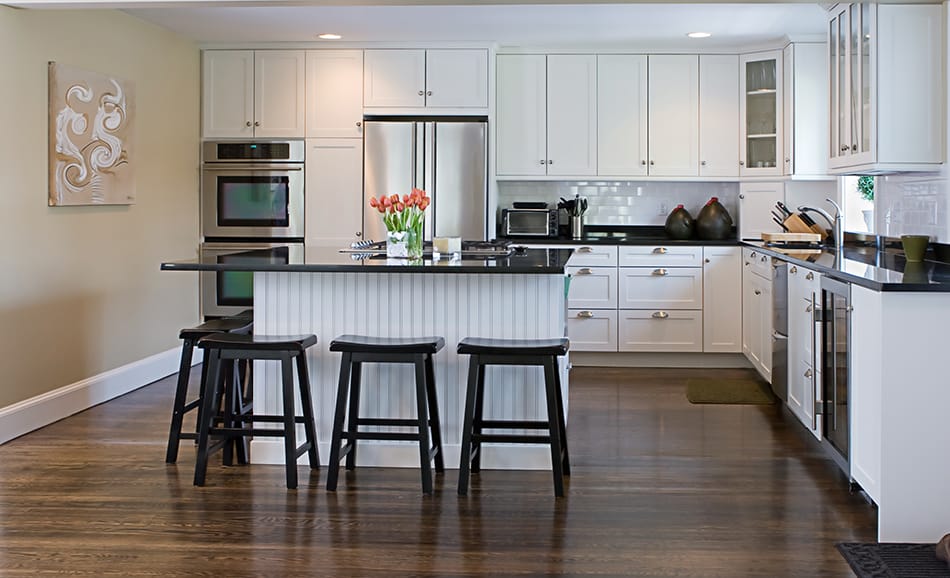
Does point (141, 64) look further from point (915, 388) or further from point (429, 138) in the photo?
point (915, 388)

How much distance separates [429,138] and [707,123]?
2040mm

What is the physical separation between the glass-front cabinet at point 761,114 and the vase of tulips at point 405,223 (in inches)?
135

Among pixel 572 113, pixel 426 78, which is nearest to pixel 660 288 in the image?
pixel 572 113

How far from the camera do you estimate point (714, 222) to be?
7.18 metres

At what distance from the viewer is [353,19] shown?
6.19 meters

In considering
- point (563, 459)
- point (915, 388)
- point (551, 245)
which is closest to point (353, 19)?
point (551, 245)

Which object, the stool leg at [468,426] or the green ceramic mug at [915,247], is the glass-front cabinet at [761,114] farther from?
the stool leg at [468,426]

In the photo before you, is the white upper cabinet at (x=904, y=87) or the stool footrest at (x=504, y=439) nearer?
the stool footrest at (x=504, y=439)

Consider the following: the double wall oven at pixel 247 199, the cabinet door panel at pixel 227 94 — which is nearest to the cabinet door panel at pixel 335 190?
the double wall oven at pixel 247 199

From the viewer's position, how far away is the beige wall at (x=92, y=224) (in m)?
4.86

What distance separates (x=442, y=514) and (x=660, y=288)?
3779 mm

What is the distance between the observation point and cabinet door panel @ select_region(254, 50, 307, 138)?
705cm

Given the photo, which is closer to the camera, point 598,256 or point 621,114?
point 598,256

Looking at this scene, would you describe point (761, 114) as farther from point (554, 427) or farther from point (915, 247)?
point (554, 427)
